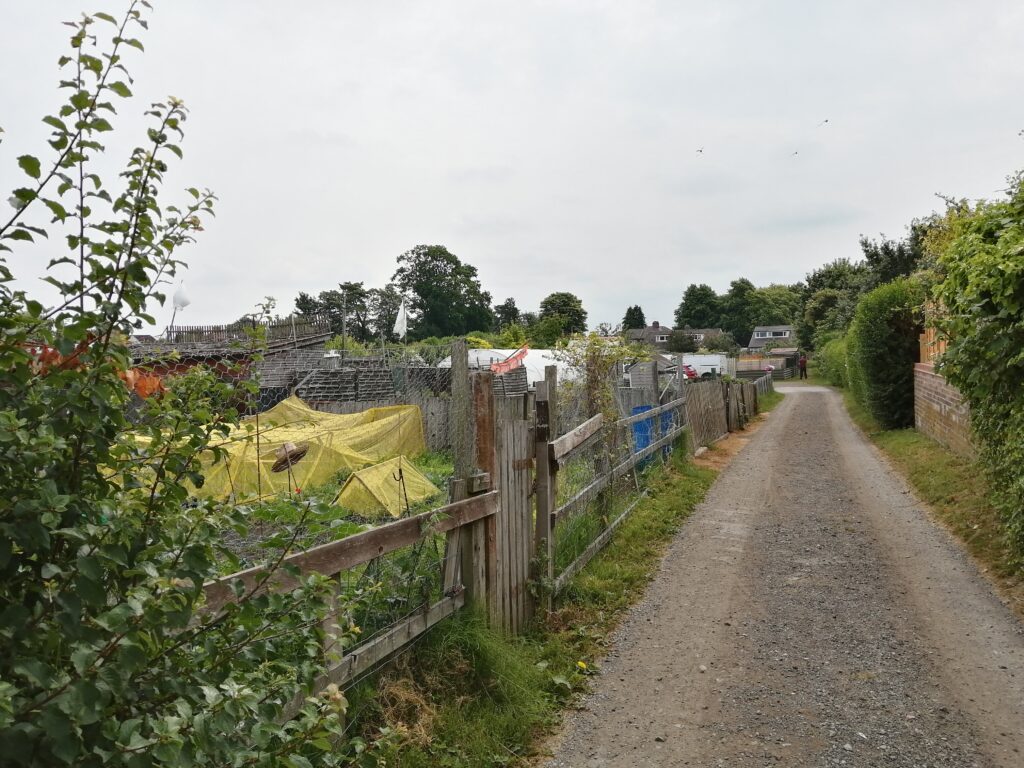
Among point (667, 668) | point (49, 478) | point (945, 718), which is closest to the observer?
point (49, 478)

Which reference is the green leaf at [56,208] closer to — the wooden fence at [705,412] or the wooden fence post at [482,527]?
the wooden fence post at [482,527]

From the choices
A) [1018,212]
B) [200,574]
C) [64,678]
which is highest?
[1018,212]

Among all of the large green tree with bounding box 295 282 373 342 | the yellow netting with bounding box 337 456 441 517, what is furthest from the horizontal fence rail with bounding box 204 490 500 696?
the large green tree with bounding box 295 282 373 342

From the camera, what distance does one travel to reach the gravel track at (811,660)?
4.29 m

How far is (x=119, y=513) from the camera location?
5.69ft

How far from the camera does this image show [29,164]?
65.9 inches

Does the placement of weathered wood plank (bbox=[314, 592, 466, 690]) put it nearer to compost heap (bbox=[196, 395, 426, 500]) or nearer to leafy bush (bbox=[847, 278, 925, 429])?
compost heap (bbox=[196, 395, 426, 500])

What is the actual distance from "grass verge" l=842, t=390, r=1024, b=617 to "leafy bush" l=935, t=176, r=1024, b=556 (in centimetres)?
37

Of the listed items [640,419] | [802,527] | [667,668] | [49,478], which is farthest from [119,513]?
[640,419]

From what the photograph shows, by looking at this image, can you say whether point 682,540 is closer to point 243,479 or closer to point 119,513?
point 243,479

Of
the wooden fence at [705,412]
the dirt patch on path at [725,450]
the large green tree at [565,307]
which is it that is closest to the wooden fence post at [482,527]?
the dirt patch on path at [725,450]

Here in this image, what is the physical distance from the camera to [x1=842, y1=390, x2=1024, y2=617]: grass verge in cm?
704

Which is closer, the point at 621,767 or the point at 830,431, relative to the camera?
the point at 621,767

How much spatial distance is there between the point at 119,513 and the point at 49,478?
156mm
